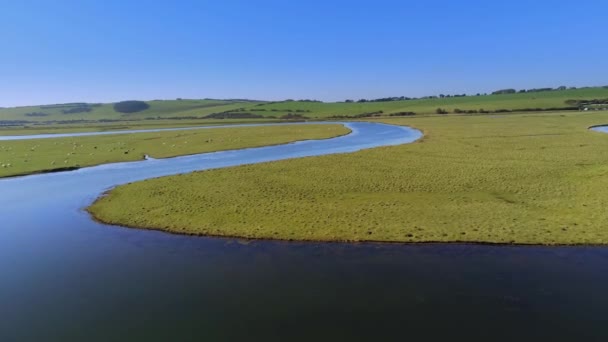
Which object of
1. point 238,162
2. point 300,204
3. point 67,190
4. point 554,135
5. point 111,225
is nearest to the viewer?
point 111,225

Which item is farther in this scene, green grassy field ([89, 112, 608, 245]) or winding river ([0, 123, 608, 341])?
green grassy field ([89, 112, 608, 245])

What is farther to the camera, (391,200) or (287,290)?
(391,200)

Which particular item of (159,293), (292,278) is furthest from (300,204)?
(159,293)

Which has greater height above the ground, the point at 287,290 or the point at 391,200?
the point at 391,200

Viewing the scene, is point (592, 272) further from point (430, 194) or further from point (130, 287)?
point (130, 287)

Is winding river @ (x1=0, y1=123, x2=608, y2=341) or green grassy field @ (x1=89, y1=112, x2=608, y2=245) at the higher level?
green grassy field @ (x1=89, y1=112, x2=608, y2=245)
